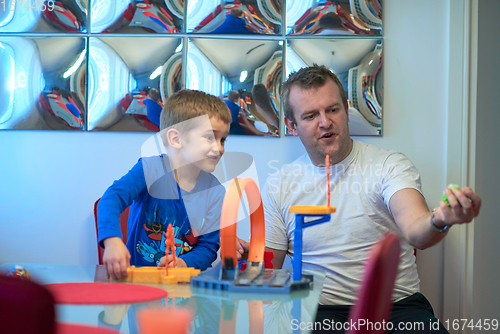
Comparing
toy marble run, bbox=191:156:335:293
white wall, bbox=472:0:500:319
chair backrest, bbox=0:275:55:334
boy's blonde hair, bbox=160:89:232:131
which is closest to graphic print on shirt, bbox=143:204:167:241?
boy's blonde hair, bbox=160:89:232:131

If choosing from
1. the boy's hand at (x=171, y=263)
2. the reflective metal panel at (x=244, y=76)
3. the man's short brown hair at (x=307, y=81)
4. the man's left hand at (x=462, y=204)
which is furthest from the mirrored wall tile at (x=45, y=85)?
the man's left hand at (x=462, y=204)

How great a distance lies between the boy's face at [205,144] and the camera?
4.47 feet

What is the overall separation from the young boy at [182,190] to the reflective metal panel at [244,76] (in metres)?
0.30

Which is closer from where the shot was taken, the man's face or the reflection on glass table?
the reflection on glass table

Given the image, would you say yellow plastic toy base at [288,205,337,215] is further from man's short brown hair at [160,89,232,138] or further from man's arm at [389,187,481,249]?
man's short brown hair at [160,89,232,138]

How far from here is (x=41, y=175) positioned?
184cm

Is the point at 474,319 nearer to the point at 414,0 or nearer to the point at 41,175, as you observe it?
the point at 414,0

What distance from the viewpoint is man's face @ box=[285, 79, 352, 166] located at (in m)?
1.44

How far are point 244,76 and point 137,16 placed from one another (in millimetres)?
537

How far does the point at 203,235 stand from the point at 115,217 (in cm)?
34

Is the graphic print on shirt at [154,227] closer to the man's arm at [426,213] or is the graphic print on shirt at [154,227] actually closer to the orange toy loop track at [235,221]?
the orange toy loop track at [235,221]

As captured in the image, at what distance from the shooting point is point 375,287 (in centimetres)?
41

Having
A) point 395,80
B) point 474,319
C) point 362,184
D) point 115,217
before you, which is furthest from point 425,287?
point 115,217

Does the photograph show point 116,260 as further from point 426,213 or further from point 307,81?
point 307,81
